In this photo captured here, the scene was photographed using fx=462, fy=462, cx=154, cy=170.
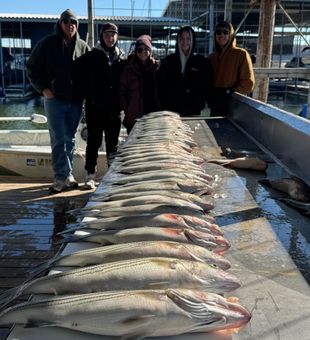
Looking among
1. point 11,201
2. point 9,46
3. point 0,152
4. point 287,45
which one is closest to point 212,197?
point 11,201

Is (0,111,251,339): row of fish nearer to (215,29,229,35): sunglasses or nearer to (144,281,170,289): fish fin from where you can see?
(144,281,170,289): fish fin

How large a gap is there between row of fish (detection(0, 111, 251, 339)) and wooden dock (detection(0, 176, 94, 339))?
1.41 m

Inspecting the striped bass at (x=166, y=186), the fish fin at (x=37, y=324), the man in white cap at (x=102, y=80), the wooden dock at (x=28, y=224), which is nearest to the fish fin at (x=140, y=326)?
the fish fin at (x=37, y=324)

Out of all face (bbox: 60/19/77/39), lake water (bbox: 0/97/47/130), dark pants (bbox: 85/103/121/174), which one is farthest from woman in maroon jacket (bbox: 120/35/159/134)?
lake water (bbox: 0/97/47/130)

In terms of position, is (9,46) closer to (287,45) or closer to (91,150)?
(287,45)

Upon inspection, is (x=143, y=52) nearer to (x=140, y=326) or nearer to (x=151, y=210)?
(x=151, y=210)

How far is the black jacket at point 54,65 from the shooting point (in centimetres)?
553

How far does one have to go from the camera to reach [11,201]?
6.15 m

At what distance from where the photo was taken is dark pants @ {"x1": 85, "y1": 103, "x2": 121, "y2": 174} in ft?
19.4

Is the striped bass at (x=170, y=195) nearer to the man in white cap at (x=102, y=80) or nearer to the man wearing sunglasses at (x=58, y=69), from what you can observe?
the man in white cap at (x=102, y=80)

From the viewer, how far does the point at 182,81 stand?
5816 mm

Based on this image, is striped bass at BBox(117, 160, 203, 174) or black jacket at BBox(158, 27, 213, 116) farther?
black jacket at BBox(158, 27, 213, 116)

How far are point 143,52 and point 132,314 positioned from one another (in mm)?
4452

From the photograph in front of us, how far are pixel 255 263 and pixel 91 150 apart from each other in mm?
4324
